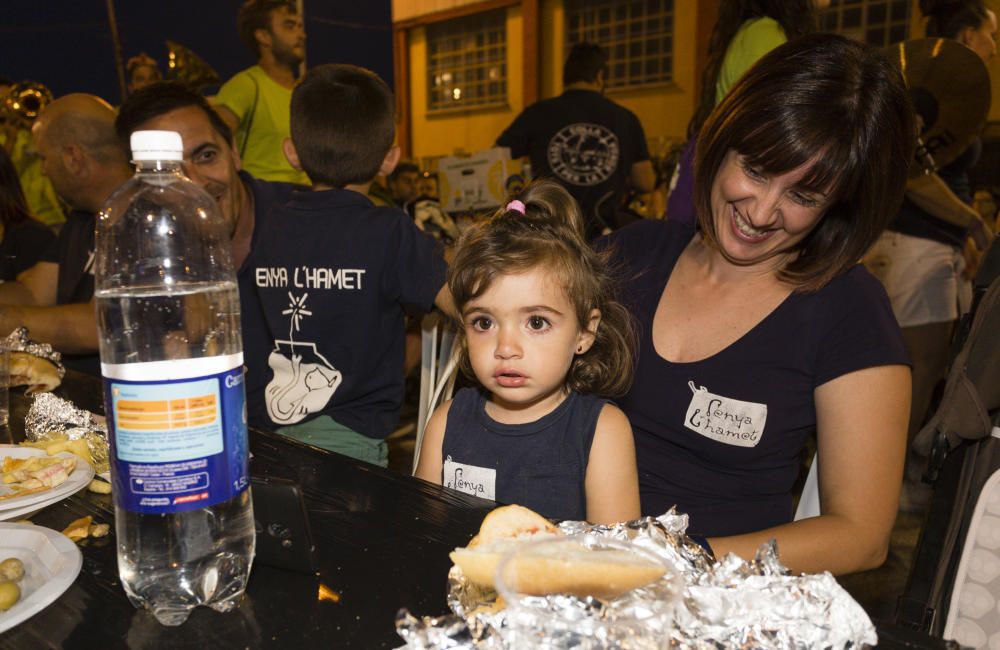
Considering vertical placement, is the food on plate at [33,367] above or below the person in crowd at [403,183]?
below

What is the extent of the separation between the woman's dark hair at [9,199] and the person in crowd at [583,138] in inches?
96.5

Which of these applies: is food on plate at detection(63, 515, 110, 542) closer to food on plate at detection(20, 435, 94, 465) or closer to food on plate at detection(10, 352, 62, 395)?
food on plate at detection(20, 435, 94, 465)

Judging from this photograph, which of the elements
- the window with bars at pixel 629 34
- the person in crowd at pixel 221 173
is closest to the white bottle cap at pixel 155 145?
the person in crowd at pixel 221 173

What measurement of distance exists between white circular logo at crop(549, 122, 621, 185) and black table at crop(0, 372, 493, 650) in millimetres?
3321

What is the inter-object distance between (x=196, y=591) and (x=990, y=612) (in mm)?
1098

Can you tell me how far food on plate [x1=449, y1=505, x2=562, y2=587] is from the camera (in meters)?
0.61

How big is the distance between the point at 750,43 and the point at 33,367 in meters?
2.30

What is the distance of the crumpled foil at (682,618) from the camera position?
0.55 metres

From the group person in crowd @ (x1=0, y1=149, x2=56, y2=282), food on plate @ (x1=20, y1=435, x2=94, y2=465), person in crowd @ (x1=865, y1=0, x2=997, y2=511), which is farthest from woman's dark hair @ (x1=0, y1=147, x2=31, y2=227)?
person in crowd @ (x1=865, y1=0, x2=997, y2=511)

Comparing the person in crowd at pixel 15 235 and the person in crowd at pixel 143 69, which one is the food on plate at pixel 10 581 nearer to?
the person in crowd at pixel 15 235

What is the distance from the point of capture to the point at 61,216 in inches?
202

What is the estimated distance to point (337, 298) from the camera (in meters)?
1.85

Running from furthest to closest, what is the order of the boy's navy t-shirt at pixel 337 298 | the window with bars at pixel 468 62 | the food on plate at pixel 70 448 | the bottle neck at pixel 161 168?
the window with bars at pixel 468 62
the boy's navy t-shirt at pixel 337 298
the food on plate at pixel 70 448
the bottle neck at pixel 161 168

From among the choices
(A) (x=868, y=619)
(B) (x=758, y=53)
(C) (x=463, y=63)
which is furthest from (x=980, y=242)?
(C) (x=463, y=63)
